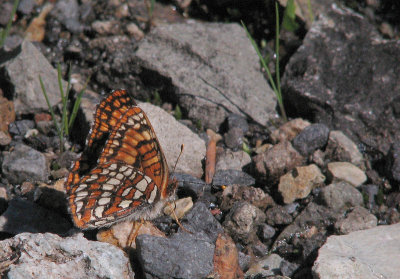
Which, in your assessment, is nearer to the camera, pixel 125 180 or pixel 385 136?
pixel 125 180

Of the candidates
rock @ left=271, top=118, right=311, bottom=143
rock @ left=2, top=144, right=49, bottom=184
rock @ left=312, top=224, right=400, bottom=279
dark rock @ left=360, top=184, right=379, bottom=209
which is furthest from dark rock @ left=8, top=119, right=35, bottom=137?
dark rock @ left=360, top=184, right=379, bottom=209

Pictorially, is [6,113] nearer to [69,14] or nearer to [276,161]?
[69,14]

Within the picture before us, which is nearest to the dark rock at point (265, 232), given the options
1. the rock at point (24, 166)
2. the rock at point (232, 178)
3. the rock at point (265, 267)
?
the rock at point (265, 267)

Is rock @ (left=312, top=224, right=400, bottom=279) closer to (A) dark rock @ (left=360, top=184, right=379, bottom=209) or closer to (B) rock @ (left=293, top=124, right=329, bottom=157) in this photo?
(A) dark rock @ (left=360, top=184, right=379, bottom=209)

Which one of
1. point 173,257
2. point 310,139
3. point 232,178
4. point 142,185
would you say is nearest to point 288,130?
point 310,139

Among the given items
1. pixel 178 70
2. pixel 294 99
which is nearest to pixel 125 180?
pixel 178 70

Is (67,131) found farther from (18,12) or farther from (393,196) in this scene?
(393,196)
